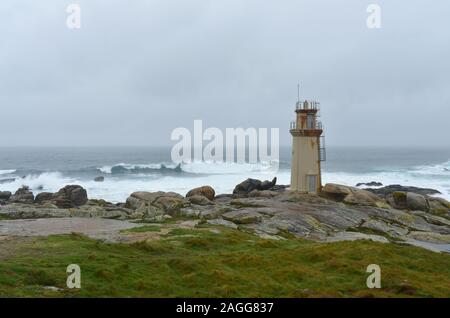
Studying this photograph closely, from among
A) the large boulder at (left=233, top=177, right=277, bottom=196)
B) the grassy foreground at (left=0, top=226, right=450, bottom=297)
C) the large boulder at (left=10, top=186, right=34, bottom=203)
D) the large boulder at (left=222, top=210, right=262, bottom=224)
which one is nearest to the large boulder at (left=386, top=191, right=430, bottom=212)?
the large boulder at (left=233, top=177, right=277, bottom=196)

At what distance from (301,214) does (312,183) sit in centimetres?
881

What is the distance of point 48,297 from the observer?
12297mm

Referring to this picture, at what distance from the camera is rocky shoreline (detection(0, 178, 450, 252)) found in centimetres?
3022

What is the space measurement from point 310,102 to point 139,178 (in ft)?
182

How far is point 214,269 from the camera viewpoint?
16.0 meters

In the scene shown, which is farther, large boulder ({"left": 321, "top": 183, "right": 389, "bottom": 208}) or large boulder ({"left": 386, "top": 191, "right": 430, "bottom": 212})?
large boulder ({"left": 386, "top": 191, "right": 430, "bottom": 212})

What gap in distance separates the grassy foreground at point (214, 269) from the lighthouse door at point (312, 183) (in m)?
19.1

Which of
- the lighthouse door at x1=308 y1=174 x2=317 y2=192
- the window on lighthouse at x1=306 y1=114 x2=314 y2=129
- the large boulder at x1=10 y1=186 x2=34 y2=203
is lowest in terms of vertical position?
the large boulder at x1=10 y1=186 x2=34 y2=203

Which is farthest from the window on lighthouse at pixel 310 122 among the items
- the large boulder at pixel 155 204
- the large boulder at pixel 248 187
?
the large boulder at pixel 155 204

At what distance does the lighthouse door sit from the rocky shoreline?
1.11 m

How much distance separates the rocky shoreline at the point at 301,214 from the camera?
3022 cm

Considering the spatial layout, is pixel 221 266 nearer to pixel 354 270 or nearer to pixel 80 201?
pixel 354 270

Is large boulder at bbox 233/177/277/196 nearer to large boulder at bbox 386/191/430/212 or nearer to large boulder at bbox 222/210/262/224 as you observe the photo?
large boulder at bbox 386/191/430/212

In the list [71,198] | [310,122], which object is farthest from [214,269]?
[71,198]
